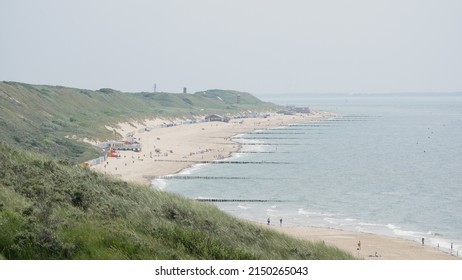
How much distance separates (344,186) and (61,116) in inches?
1983

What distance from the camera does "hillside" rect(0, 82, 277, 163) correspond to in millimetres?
54281

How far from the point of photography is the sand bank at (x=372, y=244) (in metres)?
25.7

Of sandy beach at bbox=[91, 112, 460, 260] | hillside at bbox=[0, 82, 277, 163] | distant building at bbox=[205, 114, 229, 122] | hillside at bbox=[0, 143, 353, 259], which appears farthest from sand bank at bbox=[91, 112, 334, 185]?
hillside at bbox=[0, 143, 353, 259]

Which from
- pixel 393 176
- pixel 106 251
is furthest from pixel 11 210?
pixel 393 176

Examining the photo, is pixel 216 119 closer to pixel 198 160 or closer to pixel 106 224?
pixel 198 160

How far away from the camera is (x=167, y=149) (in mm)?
70562

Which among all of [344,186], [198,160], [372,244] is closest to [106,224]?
[372,244]

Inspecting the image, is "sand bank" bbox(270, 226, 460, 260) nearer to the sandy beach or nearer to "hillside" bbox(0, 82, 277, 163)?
the sandy beach

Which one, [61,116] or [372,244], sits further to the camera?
[61,116]

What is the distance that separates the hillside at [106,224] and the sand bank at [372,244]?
10892mm

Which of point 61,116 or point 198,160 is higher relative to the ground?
point 61,116

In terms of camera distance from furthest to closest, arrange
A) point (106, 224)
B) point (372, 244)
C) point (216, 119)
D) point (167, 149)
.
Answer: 1. point (216, 119)
2. point (167, 149)
3. point (372, 244)
4. point (106, 224)

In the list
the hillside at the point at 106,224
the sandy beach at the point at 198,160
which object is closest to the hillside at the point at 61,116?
the sandy beach at the point at 198,160

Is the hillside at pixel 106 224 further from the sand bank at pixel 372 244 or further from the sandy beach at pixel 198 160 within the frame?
the sand bank at pixel 372 244
